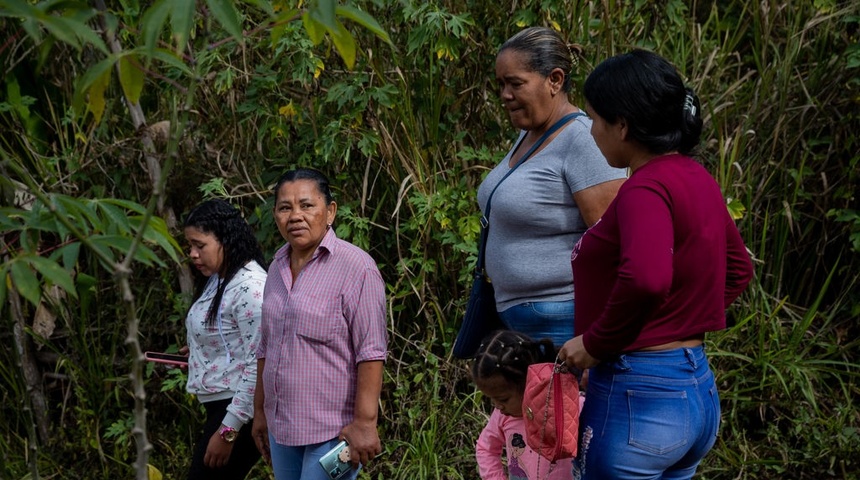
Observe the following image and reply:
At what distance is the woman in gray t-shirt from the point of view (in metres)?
2.94

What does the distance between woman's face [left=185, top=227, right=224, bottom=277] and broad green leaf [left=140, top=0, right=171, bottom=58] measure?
7.34 feet

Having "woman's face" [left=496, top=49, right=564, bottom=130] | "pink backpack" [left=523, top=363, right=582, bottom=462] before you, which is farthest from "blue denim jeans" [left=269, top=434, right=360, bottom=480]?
"woman's face" [left=496, top=49, right=564, bottom=130]

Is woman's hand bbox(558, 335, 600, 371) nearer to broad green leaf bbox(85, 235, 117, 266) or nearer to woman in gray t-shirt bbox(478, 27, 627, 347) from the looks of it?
woman in gray t-shirt bbox(478, 27, 627, 347)

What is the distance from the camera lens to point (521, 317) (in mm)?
3061

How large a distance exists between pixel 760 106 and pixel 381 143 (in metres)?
2.07

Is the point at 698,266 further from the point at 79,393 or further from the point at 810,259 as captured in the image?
the point at 79,393

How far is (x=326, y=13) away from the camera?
5.38ft

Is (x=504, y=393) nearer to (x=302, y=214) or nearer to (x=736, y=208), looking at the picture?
(x=302, y=214)

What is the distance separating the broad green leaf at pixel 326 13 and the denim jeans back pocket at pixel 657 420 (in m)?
1.19

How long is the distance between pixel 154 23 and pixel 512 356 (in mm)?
1648

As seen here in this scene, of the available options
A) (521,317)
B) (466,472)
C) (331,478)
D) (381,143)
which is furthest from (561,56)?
(466,472)

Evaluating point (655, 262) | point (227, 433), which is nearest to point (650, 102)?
point (655, 262)

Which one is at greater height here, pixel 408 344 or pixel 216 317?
pixel 216 317

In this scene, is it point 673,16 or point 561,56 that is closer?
point 561,56
